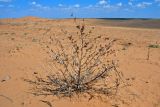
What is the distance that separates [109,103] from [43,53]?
3.83 m

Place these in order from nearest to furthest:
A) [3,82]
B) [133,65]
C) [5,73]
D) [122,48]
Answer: [3,82], [5,73], [133,65], [122,48]

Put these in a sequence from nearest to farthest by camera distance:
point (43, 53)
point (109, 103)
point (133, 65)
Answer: point (109, 103) < point (133, 65) < point (43, 53)

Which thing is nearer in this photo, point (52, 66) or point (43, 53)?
point (52, 66)

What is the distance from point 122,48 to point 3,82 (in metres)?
4.58

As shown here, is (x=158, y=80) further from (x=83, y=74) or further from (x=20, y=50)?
(x=20, y=50)

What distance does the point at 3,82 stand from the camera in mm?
5746

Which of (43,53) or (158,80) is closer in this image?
(158,80)

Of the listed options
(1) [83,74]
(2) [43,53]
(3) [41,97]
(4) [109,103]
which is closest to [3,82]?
(3) [41,97]

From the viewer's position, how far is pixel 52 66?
6.62m

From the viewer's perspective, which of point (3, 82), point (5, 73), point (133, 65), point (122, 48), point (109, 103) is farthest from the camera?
point (122, 48)

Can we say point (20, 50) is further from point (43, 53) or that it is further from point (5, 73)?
point (5, 73)

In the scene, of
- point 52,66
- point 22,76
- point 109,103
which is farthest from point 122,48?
point 109,103

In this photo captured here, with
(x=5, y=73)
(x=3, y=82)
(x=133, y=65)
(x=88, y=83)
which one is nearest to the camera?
(x=88, y=83)

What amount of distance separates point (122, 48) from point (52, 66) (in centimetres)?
338
